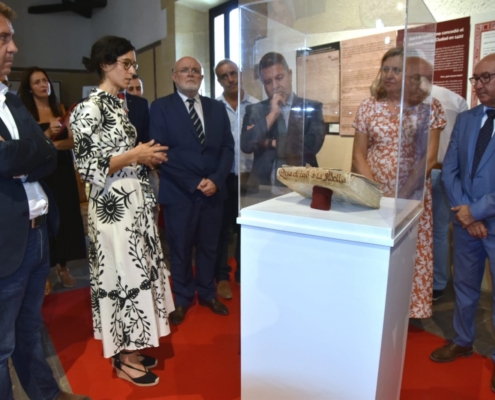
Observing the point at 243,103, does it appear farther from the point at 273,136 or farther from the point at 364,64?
the point at 364,64

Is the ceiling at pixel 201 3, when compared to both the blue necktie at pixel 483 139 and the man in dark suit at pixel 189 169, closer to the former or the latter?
the man in dark suit at pixel 189 169

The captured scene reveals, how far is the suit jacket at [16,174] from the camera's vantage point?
3.86ft

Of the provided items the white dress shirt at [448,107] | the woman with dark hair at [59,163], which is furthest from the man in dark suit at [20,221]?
the white dress shirt at [448,107]

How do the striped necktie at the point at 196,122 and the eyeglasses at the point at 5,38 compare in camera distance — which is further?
the striped necktie at the point at 196,122

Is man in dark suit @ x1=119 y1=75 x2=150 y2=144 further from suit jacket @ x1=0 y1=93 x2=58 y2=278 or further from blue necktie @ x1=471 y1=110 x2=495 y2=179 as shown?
blue necktie @ x1=471 y1=110 x2=495 y2=179

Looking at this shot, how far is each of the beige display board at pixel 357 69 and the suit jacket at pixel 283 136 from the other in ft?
0.41

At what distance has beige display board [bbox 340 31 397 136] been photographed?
4.92 feet

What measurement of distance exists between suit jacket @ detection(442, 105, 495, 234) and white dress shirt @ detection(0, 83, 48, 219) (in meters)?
1.76

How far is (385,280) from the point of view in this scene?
41.1 inches

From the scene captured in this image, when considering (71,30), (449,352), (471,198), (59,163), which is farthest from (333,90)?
(71,30)

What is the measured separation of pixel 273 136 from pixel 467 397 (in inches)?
55.8

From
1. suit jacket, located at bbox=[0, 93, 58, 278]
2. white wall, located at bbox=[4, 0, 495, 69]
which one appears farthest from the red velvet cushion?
white wall, located at bbox=[4, 0, 495, 69]

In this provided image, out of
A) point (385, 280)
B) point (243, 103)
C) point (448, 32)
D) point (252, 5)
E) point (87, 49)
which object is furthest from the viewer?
point (87, 49)

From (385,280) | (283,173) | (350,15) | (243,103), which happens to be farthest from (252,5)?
(385,280)
